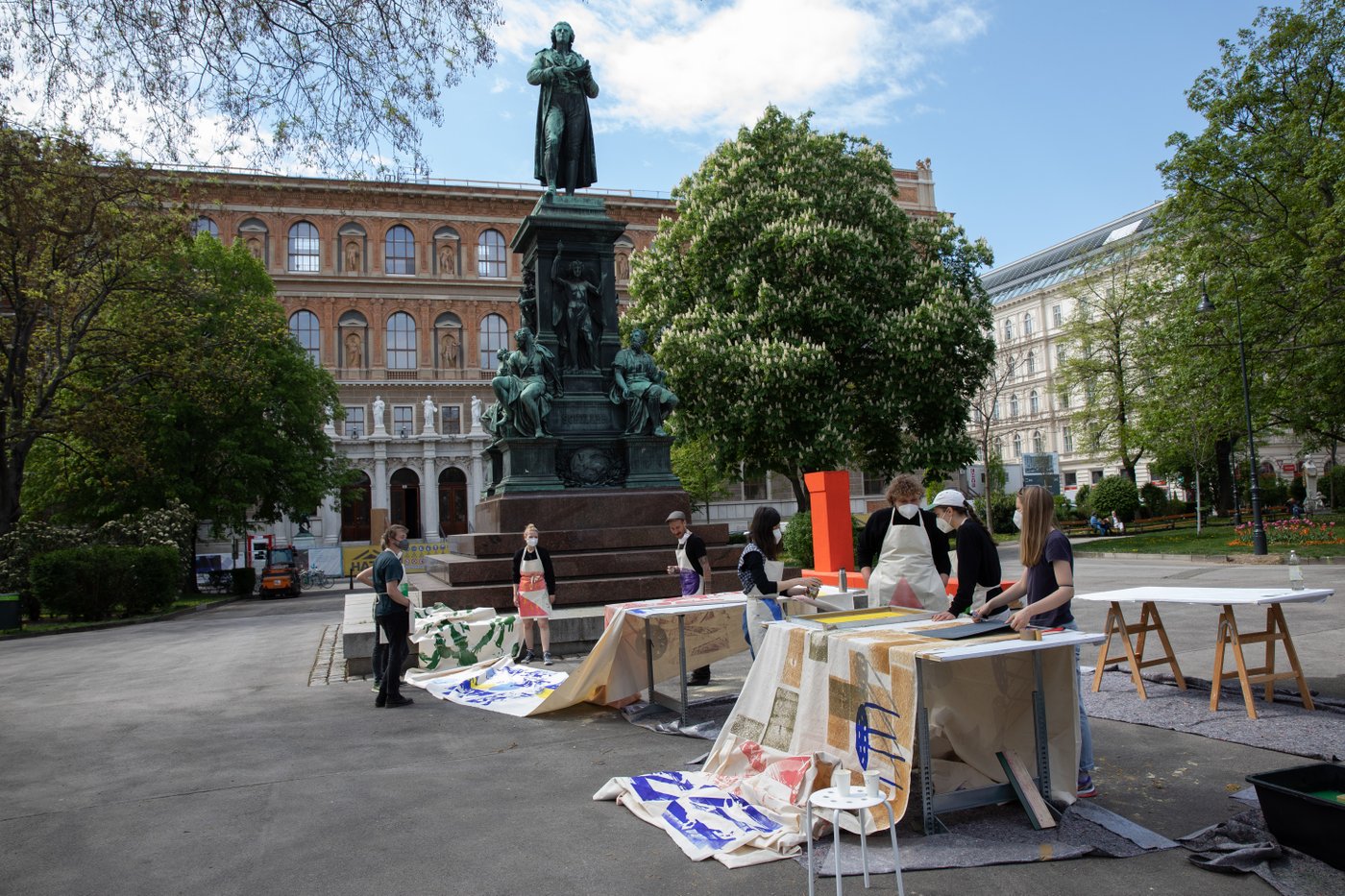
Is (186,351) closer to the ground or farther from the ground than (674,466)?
farther from the ground

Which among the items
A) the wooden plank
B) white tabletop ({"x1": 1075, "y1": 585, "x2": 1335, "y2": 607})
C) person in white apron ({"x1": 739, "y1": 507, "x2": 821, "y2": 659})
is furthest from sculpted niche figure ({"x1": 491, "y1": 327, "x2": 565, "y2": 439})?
the wooden plank

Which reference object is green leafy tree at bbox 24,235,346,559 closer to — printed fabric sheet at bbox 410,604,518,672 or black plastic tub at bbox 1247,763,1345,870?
printed fabric sheet at bbox 410,604,518,672

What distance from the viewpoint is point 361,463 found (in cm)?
5441

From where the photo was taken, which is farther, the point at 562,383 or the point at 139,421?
the point at 139,421

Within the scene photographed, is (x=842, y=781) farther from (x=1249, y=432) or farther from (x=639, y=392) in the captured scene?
(x=1249, y=432)

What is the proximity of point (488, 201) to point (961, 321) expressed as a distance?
40642 mm

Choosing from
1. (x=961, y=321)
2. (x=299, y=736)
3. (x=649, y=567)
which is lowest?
(x=299, y=736)

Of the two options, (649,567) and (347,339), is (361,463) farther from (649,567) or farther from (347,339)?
(649,567)

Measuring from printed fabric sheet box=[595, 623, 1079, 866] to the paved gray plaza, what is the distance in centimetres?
30

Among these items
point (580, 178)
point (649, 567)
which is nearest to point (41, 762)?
point (649, 567)

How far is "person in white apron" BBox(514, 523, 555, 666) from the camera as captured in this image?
10461 mm

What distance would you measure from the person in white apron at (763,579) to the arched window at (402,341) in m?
52.3

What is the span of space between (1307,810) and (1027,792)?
4.00ft

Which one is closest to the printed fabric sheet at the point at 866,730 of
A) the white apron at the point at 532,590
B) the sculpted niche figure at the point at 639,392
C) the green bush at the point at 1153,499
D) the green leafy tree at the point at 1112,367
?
the white apron at the point at 532,590
